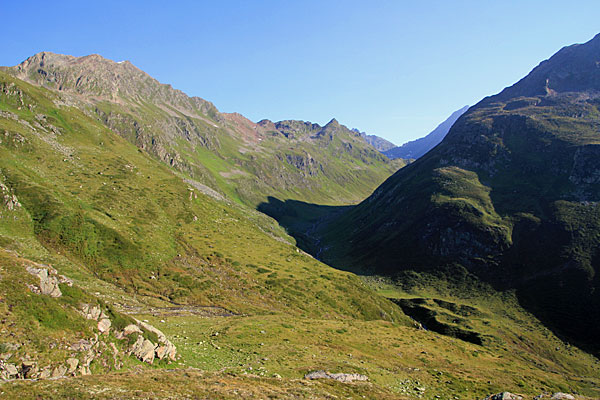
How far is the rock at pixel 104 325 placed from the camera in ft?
75.2

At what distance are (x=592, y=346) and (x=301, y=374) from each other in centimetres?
12305

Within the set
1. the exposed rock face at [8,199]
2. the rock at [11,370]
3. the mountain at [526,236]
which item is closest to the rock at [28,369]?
the rock at [11,370]

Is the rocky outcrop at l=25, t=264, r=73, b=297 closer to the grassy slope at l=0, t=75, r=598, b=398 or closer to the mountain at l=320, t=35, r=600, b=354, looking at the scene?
the grassy slope at l=0, t=75, r=598, b=398

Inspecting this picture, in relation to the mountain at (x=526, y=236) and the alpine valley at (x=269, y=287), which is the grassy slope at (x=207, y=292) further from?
the mountain at (x=526, y=236)

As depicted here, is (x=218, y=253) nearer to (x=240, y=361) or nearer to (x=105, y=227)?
(x=105, y=227)

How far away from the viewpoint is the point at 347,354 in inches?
1633

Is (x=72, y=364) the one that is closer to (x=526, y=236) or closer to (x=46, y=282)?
(x=46, y=282)

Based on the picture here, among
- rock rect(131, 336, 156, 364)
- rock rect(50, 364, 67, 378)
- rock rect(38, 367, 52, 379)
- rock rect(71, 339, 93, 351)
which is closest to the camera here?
rock rect(38, 367, 52, 379)

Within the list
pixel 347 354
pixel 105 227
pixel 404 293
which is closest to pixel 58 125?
pixel 105 227

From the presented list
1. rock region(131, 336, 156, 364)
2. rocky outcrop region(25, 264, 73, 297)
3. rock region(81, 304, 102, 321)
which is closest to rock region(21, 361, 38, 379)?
rock region(81, 304, 102, 321)

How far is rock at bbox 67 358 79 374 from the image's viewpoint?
18894 millimetres

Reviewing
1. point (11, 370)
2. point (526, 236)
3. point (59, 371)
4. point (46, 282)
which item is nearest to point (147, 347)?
point (59, 371)

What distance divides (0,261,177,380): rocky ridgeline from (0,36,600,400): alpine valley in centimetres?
11

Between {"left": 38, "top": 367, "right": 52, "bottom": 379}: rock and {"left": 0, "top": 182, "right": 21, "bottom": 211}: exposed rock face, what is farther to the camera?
{"left": 0, "top": 182, "right": 21, "bottom": 211}: exposed rock face
